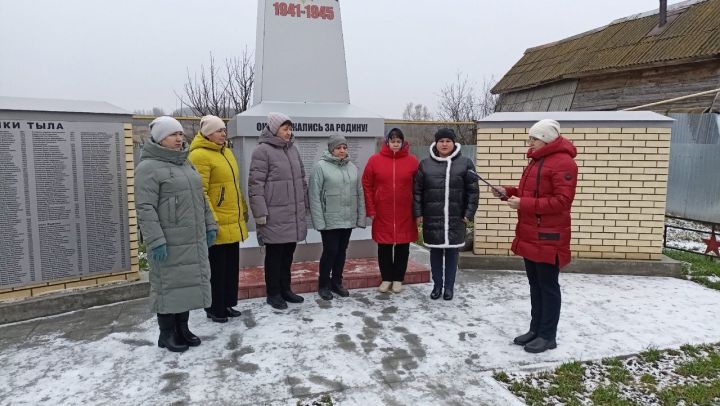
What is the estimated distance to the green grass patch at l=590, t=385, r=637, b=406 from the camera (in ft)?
9.28

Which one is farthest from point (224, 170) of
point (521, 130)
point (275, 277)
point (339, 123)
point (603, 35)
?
point (603, 35)

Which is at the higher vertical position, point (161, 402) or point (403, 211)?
point (403, 211)

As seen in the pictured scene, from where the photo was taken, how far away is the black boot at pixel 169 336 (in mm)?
3436

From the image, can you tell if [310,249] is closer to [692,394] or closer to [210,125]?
[210,125]

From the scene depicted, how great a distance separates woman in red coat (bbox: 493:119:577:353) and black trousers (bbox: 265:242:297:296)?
1.99 meters

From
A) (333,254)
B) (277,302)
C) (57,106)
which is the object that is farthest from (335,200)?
(57,106)

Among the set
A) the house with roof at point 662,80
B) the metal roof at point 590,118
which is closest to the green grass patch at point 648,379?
the metal roof at point 590,118

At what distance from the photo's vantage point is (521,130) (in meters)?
5.71

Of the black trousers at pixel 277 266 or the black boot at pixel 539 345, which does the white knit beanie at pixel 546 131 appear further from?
the black trousers at pixel 277 266

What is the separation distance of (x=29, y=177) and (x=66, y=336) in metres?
1.37

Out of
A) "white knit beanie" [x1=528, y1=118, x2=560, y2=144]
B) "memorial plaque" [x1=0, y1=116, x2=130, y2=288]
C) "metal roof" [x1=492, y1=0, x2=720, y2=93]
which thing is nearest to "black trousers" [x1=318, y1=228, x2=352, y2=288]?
"memorial plaque" [x1=0, y1=116, x2=130, y2=288]

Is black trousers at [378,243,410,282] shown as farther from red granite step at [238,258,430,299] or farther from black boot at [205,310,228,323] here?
black boot at [205,310,228,323]

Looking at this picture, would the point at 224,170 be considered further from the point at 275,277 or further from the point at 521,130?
the point at 521,130

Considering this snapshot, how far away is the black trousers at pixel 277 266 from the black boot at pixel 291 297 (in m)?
0.03
